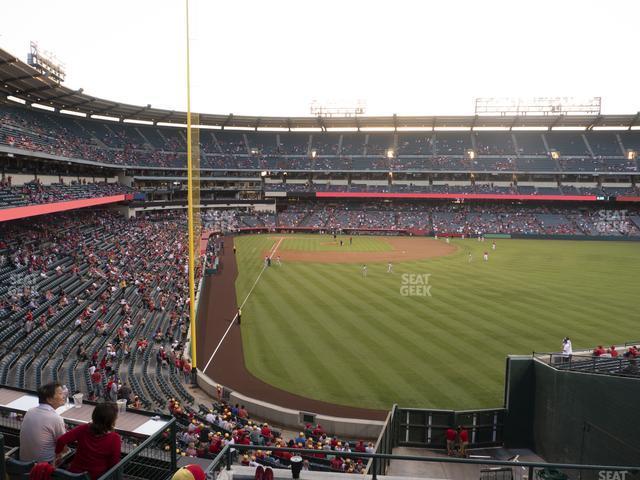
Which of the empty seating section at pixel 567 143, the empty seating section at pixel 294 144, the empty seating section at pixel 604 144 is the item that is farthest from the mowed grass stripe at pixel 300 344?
the empty seating section at pixel 604 144

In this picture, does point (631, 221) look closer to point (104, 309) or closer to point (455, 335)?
point (455, 335)

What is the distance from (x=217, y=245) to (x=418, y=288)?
30.7 meters

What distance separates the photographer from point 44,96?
49.6 meters

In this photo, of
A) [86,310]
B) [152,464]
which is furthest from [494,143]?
[152,464]

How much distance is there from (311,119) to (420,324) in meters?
63.9

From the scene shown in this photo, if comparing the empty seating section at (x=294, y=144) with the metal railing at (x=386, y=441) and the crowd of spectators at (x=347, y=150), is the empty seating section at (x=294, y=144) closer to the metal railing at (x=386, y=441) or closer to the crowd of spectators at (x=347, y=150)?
the crowd of spectators at (x=347, y=150)

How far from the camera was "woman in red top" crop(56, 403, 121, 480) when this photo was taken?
426 centimetres

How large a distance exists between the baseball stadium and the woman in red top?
0.7 inches

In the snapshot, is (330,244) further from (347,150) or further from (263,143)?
(263,143)

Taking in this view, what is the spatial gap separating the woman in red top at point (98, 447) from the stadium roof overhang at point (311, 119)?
5354cm

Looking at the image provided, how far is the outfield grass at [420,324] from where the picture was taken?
17719mm

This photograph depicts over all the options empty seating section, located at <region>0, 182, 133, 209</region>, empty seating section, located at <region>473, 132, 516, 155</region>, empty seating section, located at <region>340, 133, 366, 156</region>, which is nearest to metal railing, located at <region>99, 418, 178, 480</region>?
empty seating section, located at <region>0, 182, 133, 209</region>

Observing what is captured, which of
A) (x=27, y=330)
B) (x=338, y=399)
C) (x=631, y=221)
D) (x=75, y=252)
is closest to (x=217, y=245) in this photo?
(x=75, y=252)

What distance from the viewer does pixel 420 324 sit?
2458 centimetres
